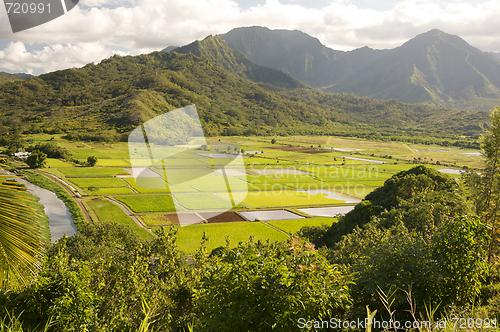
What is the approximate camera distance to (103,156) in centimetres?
8475

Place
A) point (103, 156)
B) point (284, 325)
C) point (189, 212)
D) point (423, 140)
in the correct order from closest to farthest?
point (284, 325), point (189, 212), point (103, 156), point (423, 140)

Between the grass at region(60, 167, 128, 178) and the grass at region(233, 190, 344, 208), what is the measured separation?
3145 centimetres

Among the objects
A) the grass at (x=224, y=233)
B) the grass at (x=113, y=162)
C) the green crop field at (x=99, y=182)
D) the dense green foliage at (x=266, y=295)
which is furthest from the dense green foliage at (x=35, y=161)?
the dense green foliage at (x=266, y=295)

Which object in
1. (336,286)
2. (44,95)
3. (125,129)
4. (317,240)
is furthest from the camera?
(44,95)

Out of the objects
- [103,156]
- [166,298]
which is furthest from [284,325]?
[103,156]

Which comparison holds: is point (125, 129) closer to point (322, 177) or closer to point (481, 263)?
point (322, 177)

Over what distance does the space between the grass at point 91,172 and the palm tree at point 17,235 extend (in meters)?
64.8

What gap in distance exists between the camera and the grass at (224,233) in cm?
3164

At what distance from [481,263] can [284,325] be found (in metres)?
4.81

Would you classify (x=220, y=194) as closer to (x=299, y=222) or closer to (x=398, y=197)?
(x=299, y=222)

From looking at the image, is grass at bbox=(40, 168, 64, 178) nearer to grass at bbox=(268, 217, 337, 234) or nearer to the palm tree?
grass at bbox=(268, 217, 337, 234)

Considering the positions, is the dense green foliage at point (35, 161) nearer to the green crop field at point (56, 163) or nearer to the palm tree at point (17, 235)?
the green crop field at point (56, 163)

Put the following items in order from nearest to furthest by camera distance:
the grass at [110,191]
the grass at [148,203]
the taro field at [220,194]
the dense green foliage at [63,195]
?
1. the dense green foliage at [63,195]
2. the taro field at [220,194]
3. the grass at [148,203]
4. the grass at [110,191]

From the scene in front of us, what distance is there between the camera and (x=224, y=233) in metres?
35.1
